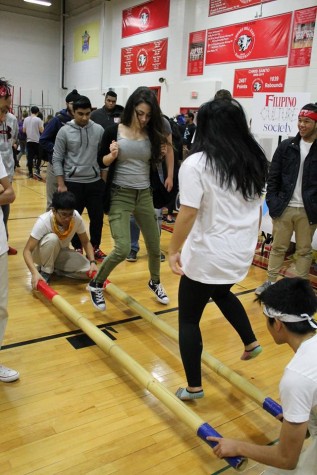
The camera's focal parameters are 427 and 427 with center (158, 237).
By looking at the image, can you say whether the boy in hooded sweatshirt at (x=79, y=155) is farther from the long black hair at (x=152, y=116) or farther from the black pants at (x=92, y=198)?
the long black hair at (x=152, y=116)

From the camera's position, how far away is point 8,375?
7.20ft

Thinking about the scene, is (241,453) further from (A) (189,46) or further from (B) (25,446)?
(A) (189,46)

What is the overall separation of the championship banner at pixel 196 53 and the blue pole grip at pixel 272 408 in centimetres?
851

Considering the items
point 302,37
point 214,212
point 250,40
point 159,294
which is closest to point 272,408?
point 214,212

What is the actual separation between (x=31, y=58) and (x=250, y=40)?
31.5 ft

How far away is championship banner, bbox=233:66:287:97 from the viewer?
7477 millimetres

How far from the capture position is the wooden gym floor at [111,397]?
174 cm

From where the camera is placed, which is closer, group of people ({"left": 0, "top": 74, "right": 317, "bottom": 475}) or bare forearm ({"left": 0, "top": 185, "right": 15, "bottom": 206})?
group of people ({"left": 0, "top": 74, "right": 317, "bottom": 475})

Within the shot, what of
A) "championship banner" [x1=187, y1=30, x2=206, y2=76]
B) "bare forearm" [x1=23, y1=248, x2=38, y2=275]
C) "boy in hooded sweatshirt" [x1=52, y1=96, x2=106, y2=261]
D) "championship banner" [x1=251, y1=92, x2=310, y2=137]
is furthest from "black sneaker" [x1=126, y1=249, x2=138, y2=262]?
"championship banner" [x1=187, y1=30, x2=206, y2=76]

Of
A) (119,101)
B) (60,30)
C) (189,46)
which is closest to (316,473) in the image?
(189,46)

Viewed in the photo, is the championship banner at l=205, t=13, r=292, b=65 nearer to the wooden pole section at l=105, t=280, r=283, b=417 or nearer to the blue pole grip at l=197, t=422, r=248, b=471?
the wooden pole section at l=105, t=280, r=283, b=417

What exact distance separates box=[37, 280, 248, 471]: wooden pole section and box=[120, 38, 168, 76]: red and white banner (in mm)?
8787

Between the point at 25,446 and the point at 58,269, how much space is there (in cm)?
202

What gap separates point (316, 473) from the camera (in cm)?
131
